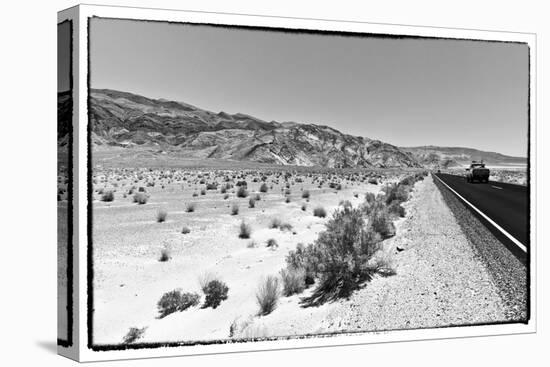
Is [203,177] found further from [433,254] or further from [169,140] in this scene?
[433,254]

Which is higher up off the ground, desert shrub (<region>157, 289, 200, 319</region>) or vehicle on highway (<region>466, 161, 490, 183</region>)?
vehicle on highway (<region>466, 161, 490, 183</region>)

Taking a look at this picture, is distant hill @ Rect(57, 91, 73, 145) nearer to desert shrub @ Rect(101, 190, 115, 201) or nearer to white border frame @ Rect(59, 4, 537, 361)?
white border frame @ Rect(59, 4, 537, 361)

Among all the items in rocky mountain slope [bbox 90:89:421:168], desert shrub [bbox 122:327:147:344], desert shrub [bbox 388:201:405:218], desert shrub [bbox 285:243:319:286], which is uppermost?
rocky mountain slope [bbox 90:89:421:168]

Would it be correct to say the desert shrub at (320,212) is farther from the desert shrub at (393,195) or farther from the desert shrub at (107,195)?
the desert shrub at (107,195)

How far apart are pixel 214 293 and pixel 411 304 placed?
9.07 feet

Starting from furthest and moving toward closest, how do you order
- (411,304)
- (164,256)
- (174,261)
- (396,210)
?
(396,210) < (174,261) < (164,256) < (411,304)

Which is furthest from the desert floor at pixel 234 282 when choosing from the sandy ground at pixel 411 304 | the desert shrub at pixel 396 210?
the desert shrub at pixel 396 210

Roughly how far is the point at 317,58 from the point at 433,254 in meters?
3.70

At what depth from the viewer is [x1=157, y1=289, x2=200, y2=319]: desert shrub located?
18.3 ft

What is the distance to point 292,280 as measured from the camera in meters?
6.20

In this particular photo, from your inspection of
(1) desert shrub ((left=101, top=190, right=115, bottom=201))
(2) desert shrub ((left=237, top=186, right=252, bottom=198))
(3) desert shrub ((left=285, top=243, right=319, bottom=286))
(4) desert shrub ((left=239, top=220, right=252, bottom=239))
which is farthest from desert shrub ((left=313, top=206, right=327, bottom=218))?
(1) desert shrub ((left=101, top=190, right=115, bottom=201))

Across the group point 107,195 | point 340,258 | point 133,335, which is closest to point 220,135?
point 107,195

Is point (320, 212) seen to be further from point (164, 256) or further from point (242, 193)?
point (164, 256)

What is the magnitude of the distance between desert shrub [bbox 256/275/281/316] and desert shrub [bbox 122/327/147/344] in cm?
153
